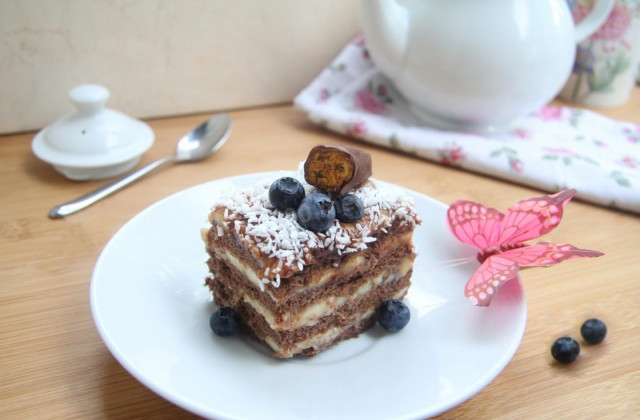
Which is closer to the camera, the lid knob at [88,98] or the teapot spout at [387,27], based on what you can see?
the lid knob at [88,98]

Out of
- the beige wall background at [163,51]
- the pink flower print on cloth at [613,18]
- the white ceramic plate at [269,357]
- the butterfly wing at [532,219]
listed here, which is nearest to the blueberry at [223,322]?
the white ceramic plate at [269,357]

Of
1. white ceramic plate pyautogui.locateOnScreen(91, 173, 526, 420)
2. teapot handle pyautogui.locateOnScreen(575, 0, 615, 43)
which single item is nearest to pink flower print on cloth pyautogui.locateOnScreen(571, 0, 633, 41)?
teapot handle pyautogui.locateOnScreen(575, 0, 615, 43)

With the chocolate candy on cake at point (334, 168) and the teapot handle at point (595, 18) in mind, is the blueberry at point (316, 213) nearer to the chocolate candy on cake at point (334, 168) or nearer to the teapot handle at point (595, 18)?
the chocolate candy on cake at point (334, 168)

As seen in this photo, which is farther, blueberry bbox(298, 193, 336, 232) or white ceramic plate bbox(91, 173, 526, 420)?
blueberry bbox(298, 193, 336, 232)

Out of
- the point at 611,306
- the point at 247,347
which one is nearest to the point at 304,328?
the point at 247,347

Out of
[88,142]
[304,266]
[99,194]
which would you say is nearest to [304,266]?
[304,266]

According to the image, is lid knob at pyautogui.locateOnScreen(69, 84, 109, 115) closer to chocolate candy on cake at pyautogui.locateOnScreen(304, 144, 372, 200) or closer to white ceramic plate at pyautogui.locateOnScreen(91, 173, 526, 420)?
white ceramic plate at pyautogui.locateOnScreen(91, 173, 526, 420)
